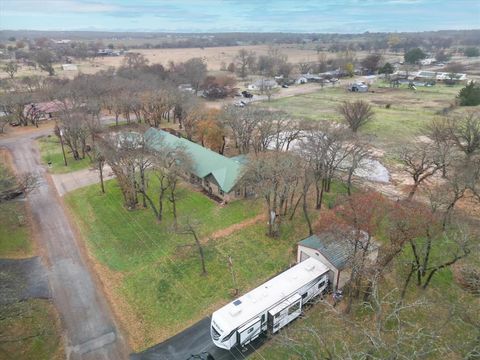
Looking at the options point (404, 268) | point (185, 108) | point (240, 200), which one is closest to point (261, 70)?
point (185, 108)

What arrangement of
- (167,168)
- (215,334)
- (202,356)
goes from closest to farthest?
(215,334) < (202,356) < (167,168)

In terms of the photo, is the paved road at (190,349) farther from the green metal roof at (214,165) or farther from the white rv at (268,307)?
the green metal roof at (214,165)

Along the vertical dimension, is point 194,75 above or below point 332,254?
above

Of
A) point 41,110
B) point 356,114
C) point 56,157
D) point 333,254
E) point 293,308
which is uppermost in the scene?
point 356,114

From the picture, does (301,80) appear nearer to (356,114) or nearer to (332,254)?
(356,114)

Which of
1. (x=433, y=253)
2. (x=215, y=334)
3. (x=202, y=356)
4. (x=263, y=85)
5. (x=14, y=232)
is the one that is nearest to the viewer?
(x=215, y=334)

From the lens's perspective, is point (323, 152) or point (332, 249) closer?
point (332, 249)

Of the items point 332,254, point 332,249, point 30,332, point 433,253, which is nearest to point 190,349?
point 30,332

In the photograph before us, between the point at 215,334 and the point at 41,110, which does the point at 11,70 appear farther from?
the point at 215,334

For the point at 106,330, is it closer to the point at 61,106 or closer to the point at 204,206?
the point at 204,206
